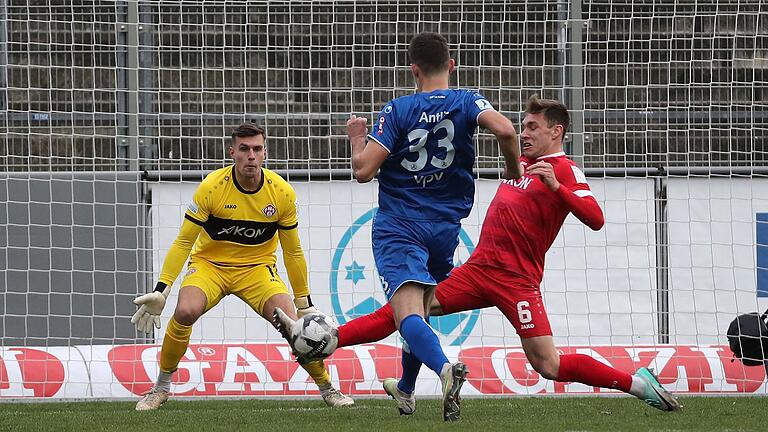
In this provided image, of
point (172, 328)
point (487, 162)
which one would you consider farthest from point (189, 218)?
point (487, 162)

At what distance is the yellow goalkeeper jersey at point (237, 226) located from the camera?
870cm

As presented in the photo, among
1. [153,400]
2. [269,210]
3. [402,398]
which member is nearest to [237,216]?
[269,210]

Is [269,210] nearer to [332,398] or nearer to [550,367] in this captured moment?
[332,398]

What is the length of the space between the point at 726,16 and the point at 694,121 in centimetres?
97

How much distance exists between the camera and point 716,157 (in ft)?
38.7

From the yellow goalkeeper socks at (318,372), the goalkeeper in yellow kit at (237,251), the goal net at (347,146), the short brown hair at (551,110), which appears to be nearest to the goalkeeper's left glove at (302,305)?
the goalkeeper in yellow kit at (237,251)

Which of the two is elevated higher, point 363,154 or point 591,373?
point 363,154

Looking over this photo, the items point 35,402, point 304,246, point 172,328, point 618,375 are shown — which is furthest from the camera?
point 304,246

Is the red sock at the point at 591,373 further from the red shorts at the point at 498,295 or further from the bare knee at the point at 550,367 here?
the red shorts at the point at 498,295

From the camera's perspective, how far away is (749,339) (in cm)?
985

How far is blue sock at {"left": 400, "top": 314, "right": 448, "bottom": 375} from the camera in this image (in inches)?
260

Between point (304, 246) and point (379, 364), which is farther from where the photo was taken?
point (304, 246)

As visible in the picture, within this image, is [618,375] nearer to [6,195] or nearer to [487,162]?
[487,162]

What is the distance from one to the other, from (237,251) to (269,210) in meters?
0.39
